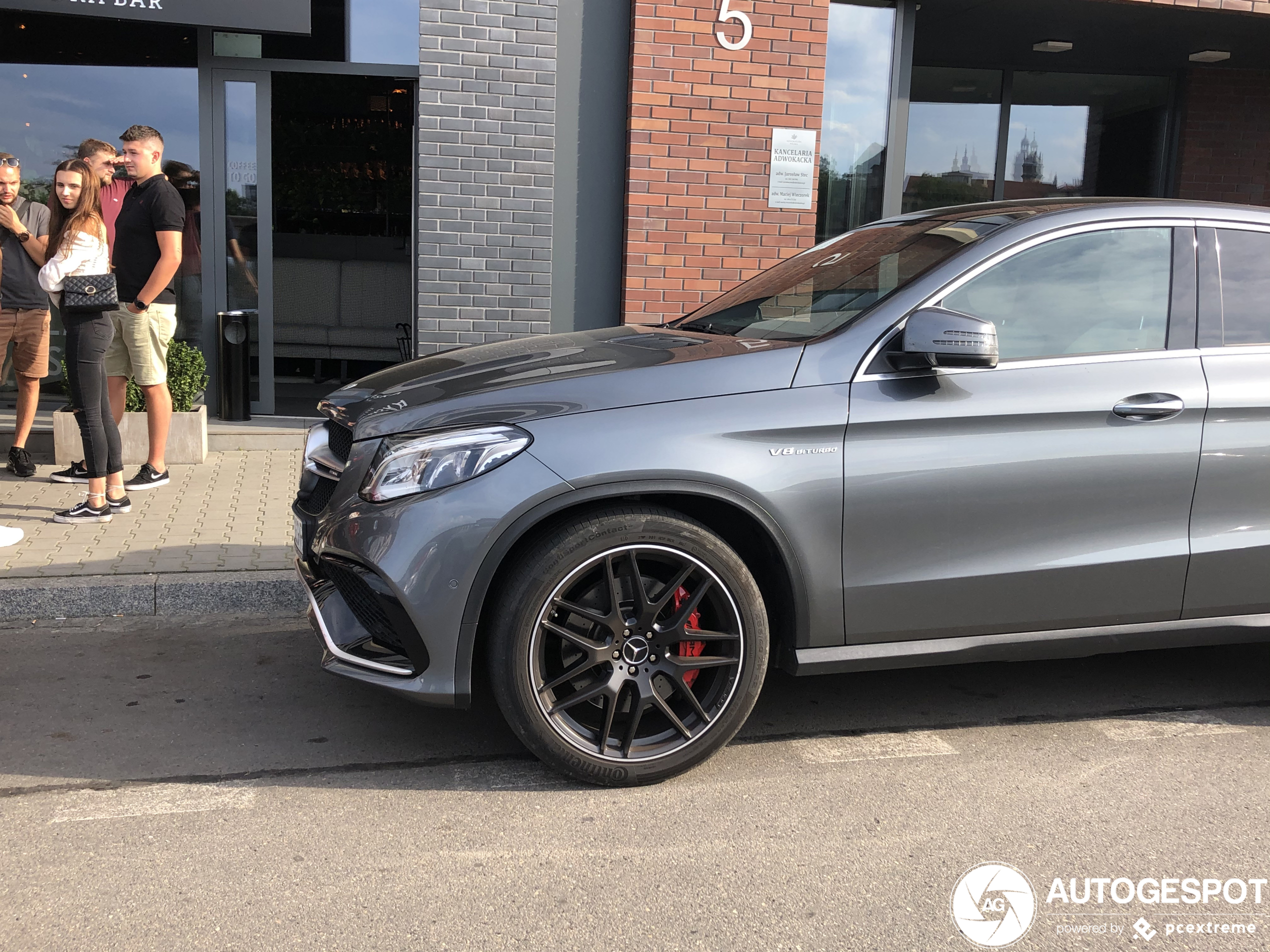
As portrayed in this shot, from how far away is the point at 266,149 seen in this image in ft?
27.3

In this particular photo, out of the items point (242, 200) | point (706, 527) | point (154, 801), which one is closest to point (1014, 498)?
point (706, 527)

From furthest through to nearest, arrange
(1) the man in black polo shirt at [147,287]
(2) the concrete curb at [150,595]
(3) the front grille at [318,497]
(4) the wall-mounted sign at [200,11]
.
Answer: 1. (4) the wall-mounted sign at [200,11]
2. (1) the man in black polo shirt at [147,287]
3. (2) the concrete curb at [150,595]
4. (3) the front grille at [318,497]

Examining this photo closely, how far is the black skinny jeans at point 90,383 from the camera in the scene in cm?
589

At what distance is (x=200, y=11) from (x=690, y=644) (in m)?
6.09

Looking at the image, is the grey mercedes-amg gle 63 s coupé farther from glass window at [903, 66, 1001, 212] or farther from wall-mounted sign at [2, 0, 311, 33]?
glass window at [903, 66, 1001, 212]

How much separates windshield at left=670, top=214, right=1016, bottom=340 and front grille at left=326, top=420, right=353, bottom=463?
50.8 inches

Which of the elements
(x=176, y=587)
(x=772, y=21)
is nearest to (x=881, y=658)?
(x=176, y=587)

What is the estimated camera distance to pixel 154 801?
322cm

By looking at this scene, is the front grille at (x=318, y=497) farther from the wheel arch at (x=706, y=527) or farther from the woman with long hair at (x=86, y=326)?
the woman with long hair at (x=86, y=326)

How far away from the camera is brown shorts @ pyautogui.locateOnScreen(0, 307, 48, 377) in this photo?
22.6 feet

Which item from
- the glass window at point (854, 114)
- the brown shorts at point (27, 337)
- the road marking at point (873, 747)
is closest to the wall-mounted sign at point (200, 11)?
the brown shorts at point (27, 337)

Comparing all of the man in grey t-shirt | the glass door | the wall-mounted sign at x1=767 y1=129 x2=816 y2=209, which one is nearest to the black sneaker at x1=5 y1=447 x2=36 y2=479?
the man in grey t-shirt

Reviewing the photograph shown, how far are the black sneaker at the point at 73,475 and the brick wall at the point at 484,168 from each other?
2350mm

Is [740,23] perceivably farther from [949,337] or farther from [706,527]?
[706,527]
